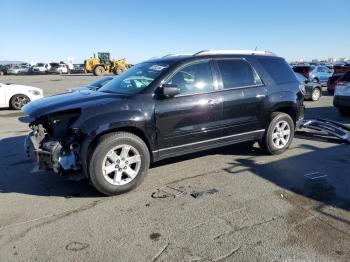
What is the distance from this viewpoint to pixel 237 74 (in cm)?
598

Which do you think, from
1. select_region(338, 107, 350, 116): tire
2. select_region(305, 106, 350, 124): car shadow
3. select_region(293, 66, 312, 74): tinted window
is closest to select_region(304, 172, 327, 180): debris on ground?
select_region(305, 106, 350, 124): car shadow

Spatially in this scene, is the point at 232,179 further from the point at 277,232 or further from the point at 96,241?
the point at 96,241

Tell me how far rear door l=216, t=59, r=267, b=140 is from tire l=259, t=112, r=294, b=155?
9.3 inches

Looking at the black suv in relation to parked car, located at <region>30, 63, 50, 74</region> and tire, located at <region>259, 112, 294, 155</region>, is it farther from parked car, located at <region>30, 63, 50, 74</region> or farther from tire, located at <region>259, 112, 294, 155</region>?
parked car, located at <region>30, 63, 50, 74</region>

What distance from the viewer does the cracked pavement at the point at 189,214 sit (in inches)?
133

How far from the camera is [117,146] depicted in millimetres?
4664

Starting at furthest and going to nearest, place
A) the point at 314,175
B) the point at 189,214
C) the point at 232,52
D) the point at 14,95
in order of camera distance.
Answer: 1. the point at 14,95
2. the point at 232,52
3. the point at 314,175
4. the point at 189,214

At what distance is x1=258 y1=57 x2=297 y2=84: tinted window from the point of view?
21.2ft

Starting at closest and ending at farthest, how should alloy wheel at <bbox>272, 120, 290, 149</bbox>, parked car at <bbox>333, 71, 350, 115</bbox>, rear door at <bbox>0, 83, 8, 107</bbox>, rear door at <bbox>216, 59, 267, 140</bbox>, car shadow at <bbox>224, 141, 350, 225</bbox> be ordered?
car shadow at <bbox>224, 141, 350, 225</bbox> < rear door at <bbox>216, 59, 267, 140</bbox> < alloy wheel at <bbox>272, 120, 290, 149</bbox> < parked car at <bbox>333, 71, 350, 115</bbox> < rear door at <bbox>0, 83, 8, 107</bbox>

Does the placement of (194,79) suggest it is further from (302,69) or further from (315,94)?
(302,69)

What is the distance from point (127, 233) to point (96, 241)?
33cm

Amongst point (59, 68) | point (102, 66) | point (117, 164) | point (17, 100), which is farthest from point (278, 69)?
point (59, 68)

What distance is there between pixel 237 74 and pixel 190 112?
1.25m

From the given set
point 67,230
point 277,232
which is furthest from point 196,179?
point 67,230
